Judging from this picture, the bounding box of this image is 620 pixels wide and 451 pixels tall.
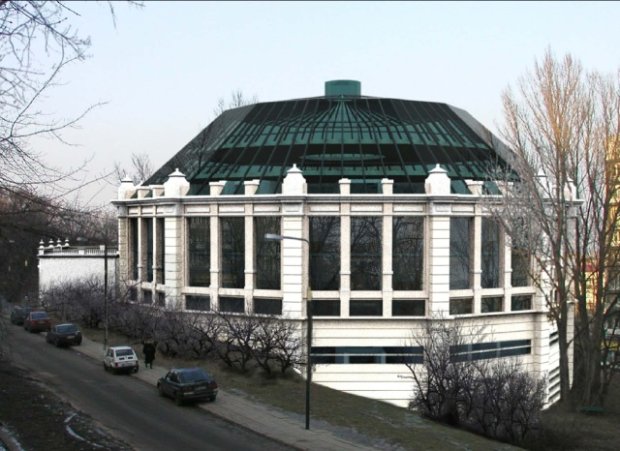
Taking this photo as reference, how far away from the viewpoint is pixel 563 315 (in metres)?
38.9

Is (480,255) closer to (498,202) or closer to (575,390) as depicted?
(498,202)

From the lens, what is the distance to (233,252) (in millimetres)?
43531

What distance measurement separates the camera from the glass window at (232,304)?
141 ft

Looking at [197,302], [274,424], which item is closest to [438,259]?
[197,302]

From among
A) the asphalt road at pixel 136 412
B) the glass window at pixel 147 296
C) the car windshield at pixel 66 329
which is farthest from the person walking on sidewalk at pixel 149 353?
the glass window at pixel 147 296

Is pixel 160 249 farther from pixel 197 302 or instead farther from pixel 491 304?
pixel 491 304

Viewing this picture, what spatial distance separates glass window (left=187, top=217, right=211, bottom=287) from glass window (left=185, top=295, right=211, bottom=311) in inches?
36.2

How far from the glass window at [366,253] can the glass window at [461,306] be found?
16.4ft

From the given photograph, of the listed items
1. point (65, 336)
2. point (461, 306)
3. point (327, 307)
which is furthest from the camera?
point (65, 336)

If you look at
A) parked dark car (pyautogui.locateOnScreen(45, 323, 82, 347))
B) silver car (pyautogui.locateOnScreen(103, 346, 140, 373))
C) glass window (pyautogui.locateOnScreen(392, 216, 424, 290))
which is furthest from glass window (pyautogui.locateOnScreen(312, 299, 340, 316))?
parked dark car (pyautogui.locateOnScreen(45, 323, 82, 347))

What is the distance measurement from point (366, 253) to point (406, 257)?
260 centimetres

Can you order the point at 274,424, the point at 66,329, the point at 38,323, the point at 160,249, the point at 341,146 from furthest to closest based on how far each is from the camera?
1. the point at 38,323
2. the point at 160,249
3. the point at 341,146
4. the point at 66,329
5. the point at 274,424

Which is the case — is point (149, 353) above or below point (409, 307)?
below

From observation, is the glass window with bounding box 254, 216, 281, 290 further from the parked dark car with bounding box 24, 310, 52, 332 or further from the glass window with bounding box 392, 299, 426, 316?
the parked dark car with bounding box 24, 310, 52, 332
